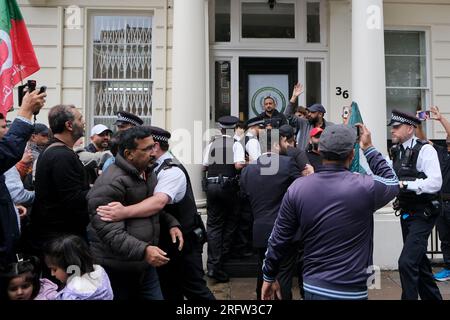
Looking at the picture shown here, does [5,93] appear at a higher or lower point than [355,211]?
higher

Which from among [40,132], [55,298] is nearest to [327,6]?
[40,132]

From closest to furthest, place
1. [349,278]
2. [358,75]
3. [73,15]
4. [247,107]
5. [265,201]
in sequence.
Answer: [349,278] < [265,201] < [358,75] < [73,15] < [247,107]

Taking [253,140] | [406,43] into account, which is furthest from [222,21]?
[406,43]

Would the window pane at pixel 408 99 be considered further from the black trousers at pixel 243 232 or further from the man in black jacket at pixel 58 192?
the man in black jacket at pixel 58 192

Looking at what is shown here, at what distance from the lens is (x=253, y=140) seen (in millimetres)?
6652

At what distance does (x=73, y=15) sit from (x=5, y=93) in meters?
4.80

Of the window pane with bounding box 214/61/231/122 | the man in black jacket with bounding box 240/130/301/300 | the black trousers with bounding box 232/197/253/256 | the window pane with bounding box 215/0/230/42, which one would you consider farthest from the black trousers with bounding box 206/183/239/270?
the window pane with bounding box 215/0/230/42

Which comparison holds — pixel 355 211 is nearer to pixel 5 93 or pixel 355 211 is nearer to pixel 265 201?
pixel 265 201

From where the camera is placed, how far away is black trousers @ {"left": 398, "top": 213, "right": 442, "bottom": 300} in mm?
4465

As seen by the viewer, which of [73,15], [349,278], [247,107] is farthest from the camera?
[247,107]

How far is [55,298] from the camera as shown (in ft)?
9.16

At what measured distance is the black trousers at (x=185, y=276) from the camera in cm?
407

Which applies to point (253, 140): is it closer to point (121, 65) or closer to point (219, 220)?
point (219, 220)
